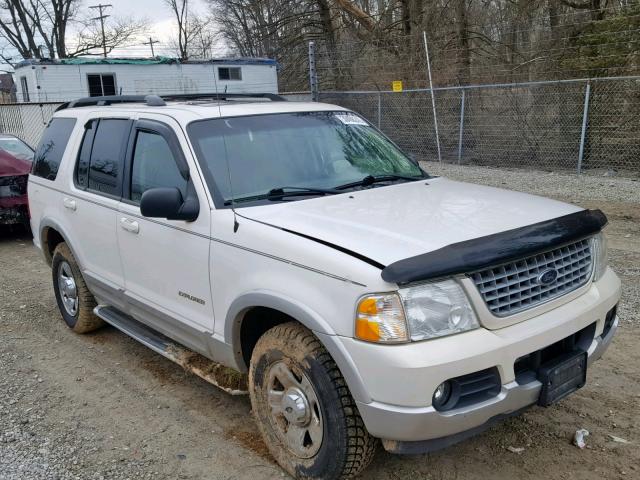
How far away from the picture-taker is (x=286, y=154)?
399 cm

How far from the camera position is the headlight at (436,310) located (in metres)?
2.64

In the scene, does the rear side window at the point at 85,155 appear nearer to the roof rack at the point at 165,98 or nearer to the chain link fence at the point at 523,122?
the roof rack at the point at 165,98

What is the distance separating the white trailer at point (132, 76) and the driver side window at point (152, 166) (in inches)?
805

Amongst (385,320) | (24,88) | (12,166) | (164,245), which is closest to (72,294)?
(164,245)

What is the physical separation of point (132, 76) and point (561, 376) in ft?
84.5

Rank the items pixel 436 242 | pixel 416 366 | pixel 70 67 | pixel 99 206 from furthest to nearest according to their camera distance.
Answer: pixel 70 67
pixel 99 206
pixel 436 242
pixel 416 366

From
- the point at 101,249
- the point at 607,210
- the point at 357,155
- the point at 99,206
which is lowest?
the point at 607,210

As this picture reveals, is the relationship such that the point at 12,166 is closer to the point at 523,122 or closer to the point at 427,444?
the point at 427,444

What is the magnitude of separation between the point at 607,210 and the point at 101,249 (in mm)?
7401

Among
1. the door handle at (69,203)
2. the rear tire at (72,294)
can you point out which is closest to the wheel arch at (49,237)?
the rear tire at (72,294)

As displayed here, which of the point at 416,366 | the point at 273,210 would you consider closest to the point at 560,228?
the point at 416,366

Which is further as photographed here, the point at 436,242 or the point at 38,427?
the point at 38,427

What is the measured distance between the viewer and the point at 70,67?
2483 cm

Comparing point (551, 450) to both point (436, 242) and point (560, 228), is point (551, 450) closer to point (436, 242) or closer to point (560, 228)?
point (560, 228)
